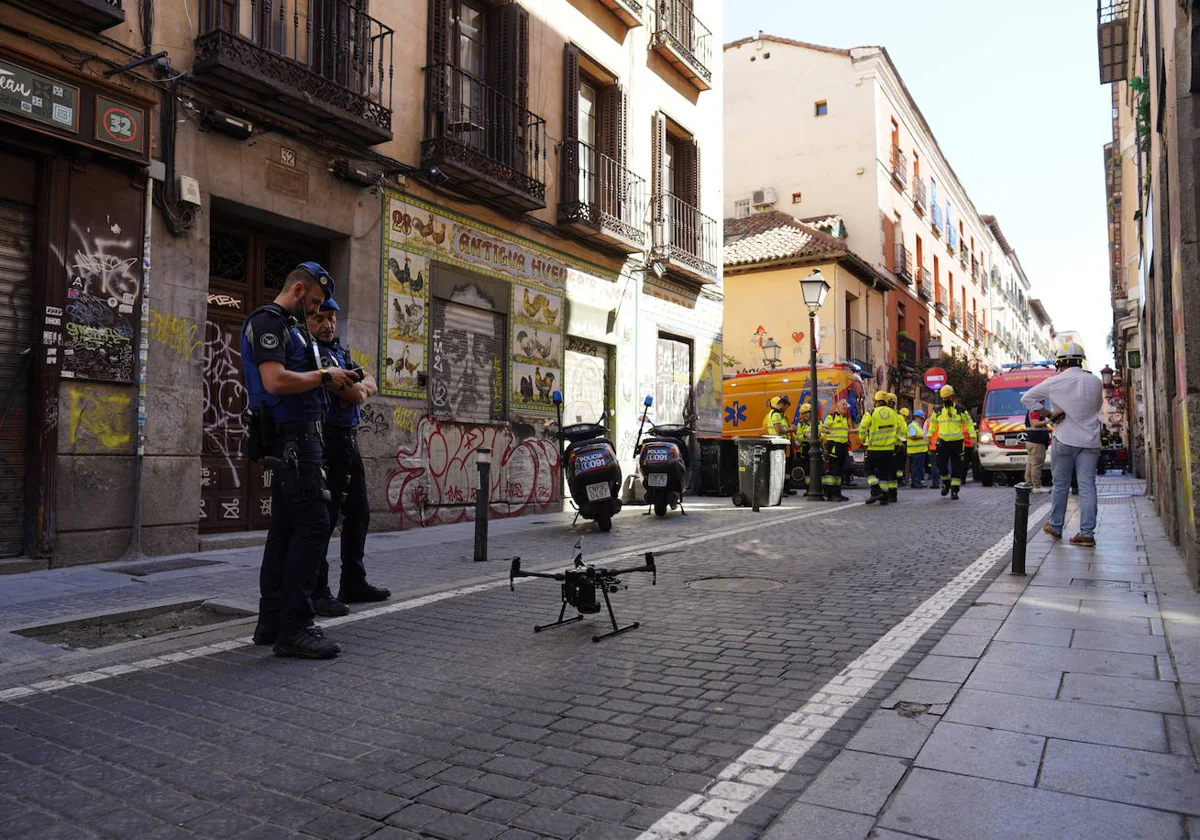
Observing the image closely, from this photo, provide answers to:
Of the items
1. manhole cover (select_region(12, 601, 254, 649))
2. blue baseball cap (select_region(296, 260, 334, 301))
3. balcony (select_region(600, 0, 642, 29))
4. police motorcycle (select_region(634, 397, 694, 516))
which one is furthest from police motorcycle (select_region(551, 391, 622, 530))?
balcony (select_region(600, 0, 642, 29))

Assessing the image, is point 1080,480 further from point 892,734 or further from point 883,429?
point 892,734

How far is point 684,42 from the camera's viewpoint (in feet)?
56.5

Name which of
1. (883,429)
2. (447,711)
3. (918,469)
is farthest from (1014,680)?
(918,469)

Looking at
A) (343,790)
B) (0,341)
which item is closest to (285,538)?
(343,790)

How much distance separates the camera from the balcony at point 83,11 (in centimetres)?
699

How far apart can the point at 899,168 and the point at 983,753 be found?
32.3 metres

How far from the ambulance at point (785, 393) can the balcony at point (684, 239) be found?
151 inches

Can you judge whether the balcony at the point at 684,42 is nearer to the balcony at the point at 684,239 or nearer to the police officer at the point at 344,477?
the balcony at the point at 684,239

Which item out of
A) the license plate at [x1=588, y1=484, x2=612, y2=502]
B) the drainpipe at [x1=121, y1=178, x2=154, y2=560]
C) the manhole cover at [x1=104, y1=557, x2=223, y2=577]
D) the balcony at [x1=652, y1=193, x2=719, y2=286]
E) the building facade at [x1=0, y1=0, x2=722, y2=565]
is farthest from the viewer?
the balcony at [x1=652, y1=193, x2=719, y2=286]

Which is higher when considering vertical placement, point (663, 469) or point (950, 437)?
point (950, 437)

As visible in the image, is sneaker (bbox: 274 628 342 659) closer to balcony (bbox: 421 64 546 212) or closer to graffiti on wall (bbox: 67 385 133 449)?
graffiti on wall (bbox: 67 385 133 449)

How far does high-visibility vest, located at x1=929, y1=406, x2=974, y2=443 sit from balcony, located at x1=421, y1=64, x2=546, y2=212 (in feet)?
27.9

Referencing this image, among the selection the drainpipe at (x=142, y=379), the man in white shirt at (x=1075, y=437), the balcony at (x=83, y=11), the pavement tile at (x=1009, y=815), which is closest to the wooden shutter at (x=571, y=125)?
the drainpipe at (x=142, y=379)

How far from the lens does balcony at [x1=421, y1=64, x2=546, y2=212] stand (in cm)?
1109
